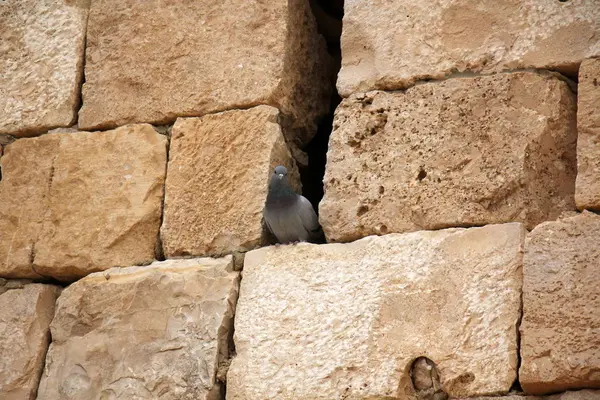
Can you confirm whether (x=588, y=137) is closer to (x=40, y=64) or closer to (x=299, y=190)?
(x=299, y=190)

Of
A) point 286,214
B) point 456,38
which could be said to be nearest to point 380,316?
point 286,214

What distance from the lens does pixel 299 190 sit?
457cm

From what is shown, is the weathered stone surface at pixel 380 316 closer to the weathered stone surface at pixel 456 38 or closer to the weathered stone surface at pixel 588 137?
the weathered stone surface at pixel 588 137

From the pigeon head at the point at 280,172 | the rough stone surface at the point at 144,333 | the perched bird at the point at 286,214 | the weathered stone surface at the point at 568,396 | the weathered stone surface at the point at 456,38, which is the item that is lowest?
the weathered stone surface at the point at 568,396

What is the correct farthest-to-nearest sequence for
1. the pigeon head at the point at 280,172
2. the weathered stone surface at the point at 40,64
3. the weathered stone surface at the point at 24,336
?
the weathered stone surface at the point at 40,64
the weathered stone surface at the point at 24,336
the pigeon head at the point at 280,172

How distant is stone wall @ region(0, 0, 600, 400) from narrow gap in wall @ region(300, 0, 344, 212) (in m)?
0.04

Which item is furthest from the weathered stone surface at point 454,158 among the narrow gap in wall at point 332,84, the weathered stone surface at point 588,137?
the narrow gap in wall at point 332,84

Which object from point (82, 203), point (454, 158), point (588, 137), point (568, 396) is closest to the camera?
point (568, 396)

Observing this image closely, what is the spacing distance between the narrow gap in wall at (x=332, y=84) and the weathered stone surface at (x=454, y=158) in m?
0.81

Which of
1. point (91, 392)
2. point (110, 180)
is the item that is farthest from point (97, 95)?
point (91, 392)

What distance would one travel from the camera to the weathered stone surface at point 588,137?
3621 mm

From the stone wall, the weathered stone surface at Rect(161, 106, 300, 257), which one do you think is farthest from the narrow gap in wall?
the weathered stone surface at Rect(161, 106, 300, 257)

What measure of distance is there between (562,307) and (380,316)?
0.66m

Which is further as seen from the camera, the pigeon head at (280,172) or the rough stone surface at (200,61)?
the rough stone surface at (200,61)
